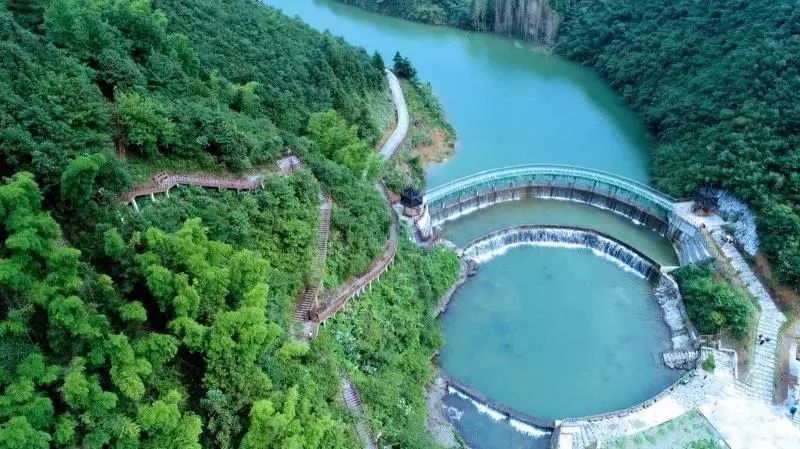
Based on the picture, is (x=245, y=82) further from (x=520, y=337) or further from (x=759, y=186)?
(x=759, y=186)

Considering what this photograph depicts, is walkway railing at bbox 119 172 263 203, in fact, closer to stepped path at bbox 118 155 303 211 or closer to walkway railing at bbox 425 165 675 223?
stepped path at bbox 118 155 303 211

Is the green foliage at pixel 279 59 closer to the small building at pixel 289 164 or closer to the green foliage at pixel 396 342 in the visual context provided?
the small building at pixel 289 164

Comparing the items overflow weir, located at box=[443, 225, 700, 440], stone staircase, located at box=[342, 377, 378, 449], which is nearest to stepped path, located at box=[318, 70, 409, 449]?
stone staircase, located at box=[342, 377, 378, 449]

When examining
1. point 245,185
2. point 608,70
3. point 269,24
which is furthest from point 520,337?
point 608,70

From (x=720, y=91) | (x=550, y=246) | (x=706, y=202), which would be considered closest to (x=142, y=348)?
(x=550, y=246)

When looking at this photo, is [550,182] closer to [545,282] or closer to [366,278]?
[545,282]

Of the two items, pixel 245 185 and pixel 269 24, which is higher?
pixel 269 24
